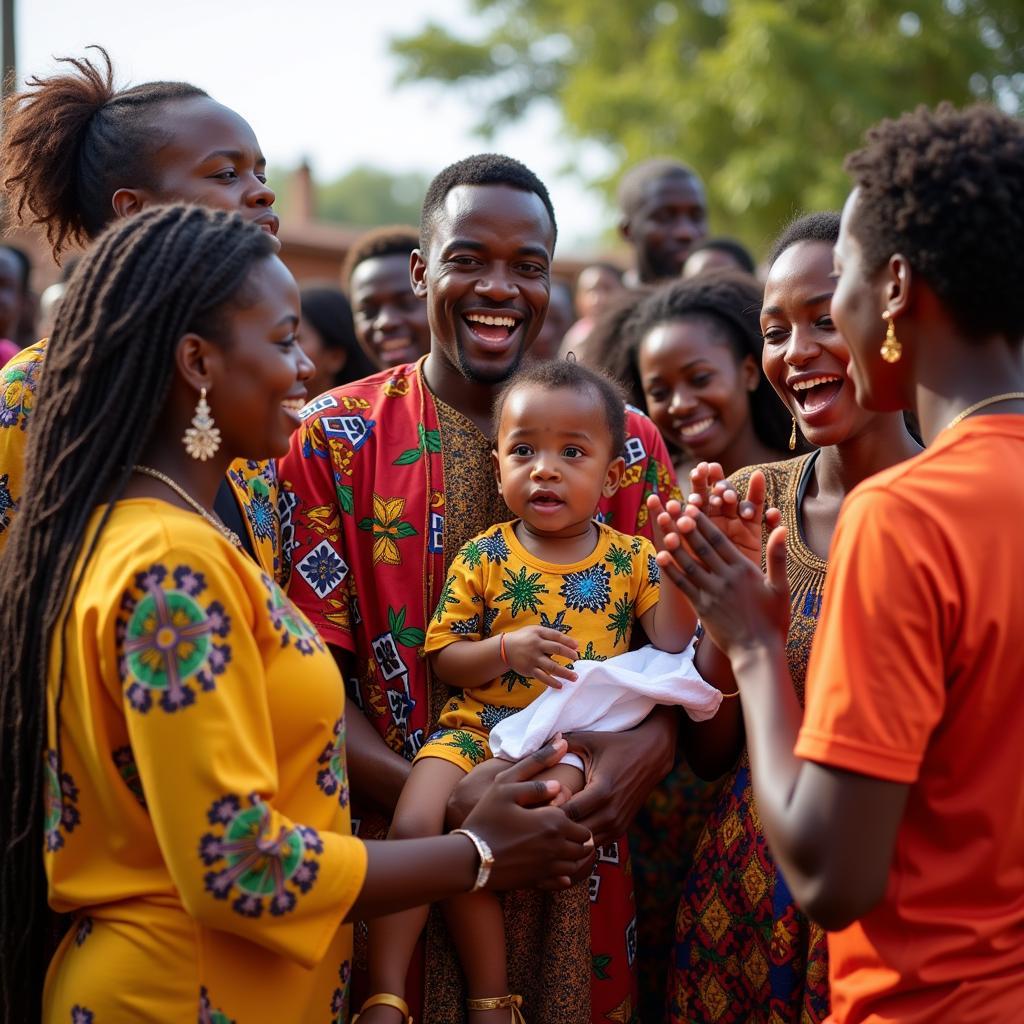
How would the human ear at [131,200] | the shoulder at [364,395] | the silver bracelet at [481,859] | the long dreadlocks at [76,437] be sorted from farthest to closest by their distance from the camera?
the shoulder at [364,395]
the human ear at [131,200]
the silver bracelet at [481,859]
the long dreadlocks at [76,437]

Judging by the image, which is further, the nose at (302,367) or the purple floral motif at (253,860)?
the nose at (302,367)

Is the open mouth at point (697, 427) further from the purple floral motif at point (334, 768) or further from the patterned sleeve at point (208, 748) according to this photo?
the patterned sleeve at point (208, 748)

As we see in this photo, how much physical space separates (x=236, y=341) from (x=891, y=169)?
4.15 feet

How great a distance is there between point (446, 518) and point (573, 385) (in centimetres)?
53

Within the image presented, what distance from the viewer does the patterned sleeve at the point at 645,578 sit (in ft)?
11.5

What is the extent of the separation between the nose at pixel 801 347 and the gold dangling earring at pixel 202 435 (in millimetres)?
1859

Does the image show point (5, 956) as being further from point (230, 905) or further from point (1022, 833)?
point (1022, 833)

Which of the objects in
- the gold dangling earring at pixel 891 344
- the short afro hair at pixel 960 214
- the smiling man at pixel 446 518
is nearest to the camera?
the short afro hair at pixel 960 214

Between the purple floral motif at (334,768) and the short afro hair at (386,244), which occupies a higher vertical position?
the short afro hair at (386,244)

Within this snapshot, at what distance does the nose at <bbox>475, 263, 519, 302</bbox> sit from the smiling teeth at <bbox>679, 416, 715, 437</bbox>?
58.7 inches

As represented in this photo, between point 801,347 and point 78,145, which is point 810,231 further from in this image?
point 78,145

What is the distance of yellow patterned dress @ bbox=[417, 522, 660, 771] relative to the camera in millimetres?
3383

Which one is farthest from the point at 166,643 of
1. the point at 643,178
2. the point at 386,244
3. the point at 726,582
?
the point at 643,178

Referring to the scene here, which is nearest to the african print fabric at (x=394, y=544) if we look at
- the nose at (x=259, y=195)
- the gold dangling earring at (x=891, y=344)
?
the nose at (x=259, y=195)
